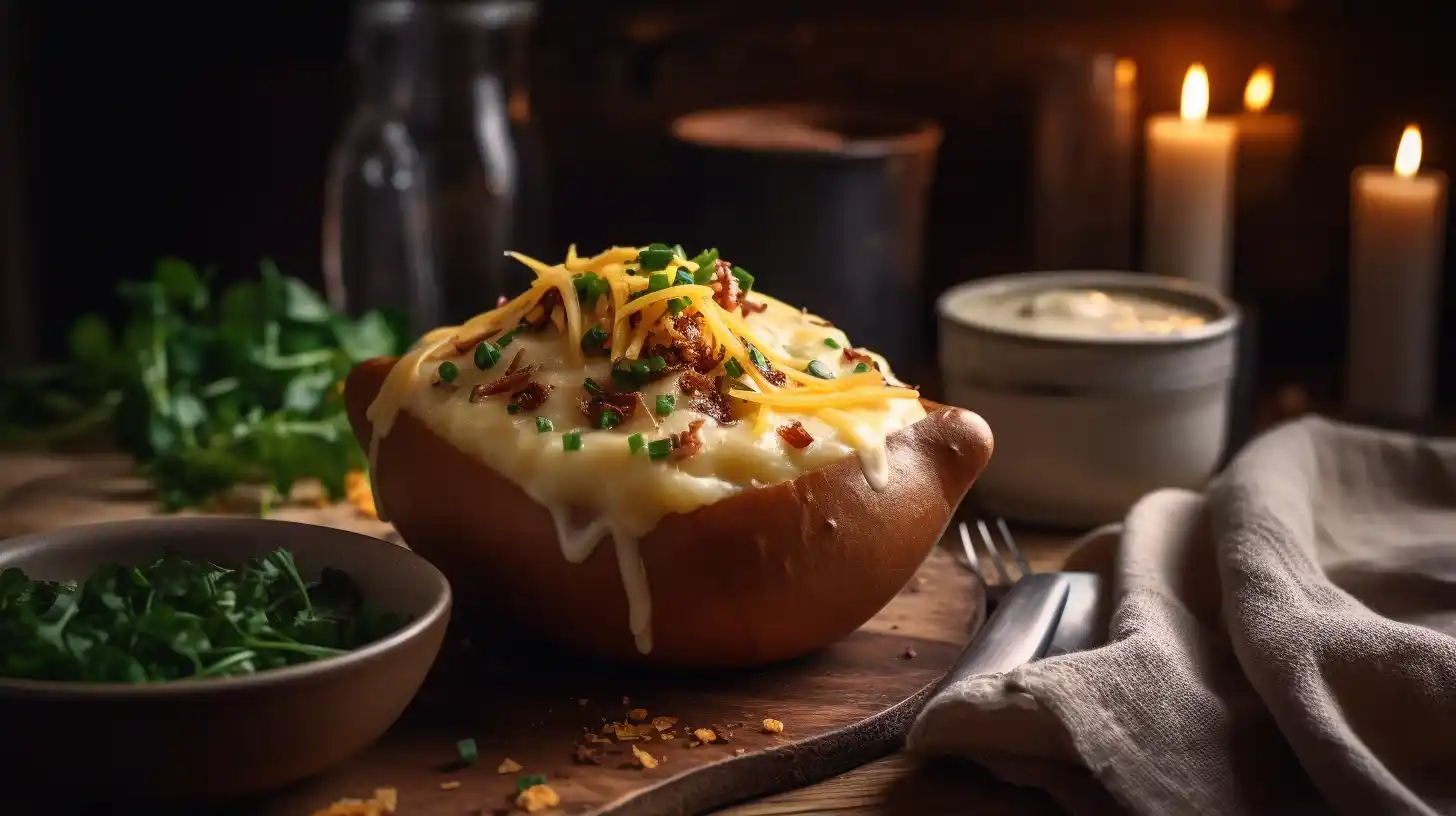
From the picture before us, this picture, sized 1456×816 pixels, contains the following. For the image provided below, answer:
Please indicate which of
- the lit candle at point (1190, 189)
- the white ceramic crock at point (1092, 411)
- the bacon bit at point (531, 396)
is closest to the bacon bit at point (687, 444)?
the bacon bit at point (531, 396)

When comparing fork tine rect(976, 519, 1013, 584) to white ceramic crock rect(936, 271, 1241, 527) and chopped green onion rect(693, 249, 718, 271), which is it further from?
chopped green onion rect(693, 249, 718, 271)

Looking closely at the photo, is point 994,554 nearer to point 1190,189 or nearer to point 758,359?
point 758,359

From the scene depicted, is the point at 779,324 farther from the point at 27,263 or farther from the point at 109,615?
the point at 27,263

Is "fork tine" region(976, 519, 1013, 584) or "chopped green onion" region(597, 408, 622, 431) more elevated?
"chopped green onion" region(597, 408, 622, 431)

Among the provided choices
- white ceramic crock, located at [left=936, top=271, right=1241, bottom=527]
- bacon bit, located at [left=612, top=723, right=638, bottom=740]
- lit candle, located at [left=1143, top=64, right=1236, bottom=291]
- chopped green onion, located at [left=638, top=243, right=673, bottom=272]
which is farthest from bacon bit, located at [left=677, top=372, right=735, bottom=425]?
lit candle, located at [left=1143, top=64, right=1236, bottom=291]

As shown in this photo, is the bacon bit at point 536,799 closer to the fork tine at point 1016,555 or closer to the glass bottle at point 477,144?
the fork tine at point 1016,555

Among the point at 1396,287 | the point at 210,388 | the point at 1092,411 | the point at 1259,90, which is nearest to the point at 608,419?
the point at 1092,411
